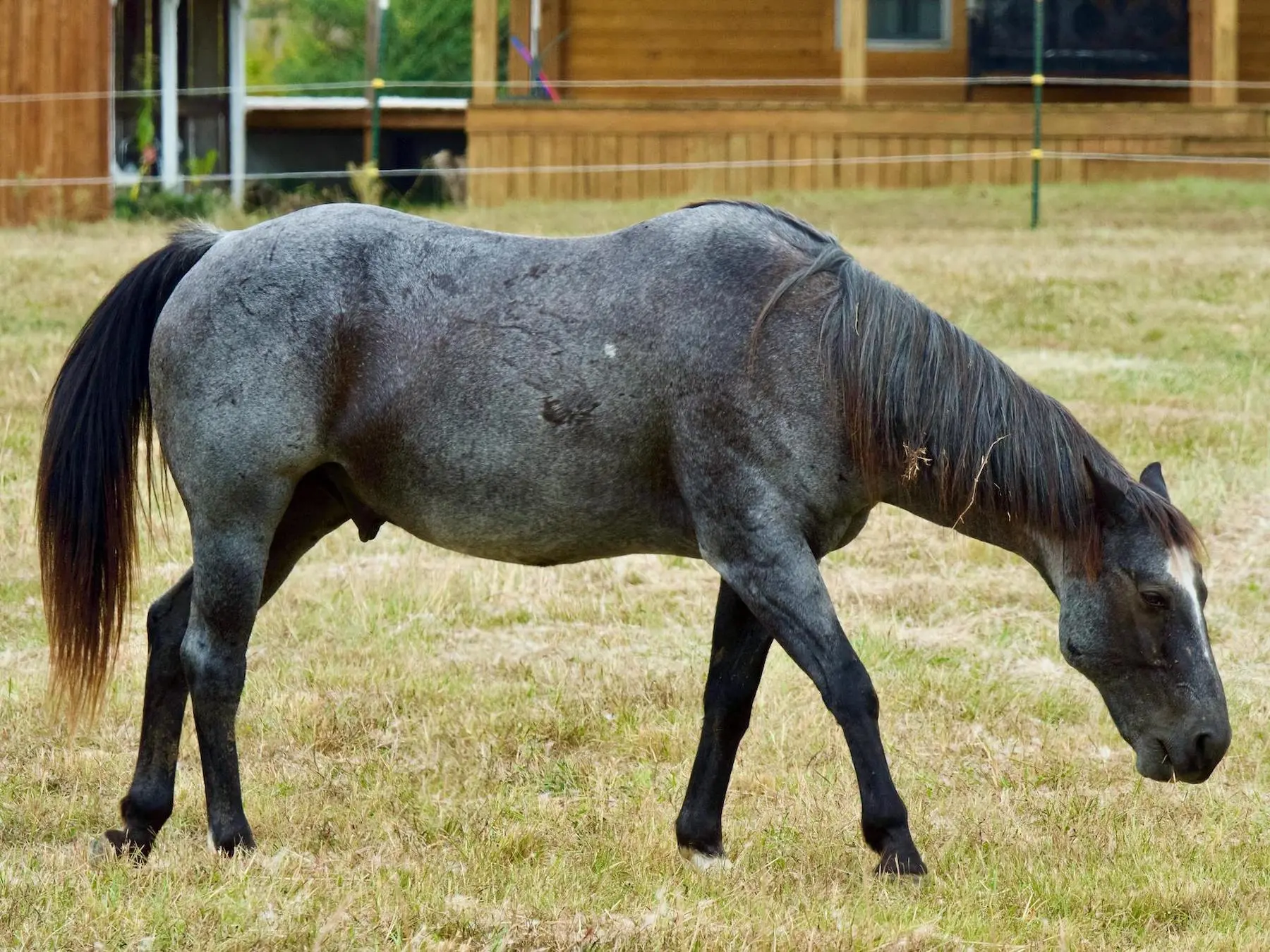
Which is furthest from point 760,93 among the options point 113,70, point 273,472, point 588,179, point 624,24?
point 273,472

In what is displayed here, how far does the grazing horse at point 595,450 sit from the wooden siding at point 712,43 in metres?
17.5

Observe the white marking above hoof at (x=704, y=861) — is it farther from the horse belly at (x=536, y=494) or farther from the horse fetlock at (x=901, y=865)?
the horse belly at (x=536, y=494)

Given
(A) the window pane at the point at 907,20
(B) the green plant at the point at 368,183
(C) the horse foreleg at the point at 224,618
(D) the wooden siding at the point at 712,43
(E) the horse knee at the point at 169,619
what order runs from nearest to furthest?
(C) the horse foreleg at the point at 224,618 → (E) the horse knee at the point at 169,619 → (B) the green plant at the point at 368,183 → (A) the window pane at the point at 907,20 → (D) the wooden siding at the point at 712,43

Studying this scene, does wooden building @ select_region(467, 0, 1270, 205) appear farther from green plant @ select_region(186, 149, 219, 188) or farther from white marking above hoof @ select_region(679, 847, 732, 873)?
white marking above hoof @ select_region(679, 847, 732, 873)

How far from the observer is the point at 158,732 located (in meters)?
4.45

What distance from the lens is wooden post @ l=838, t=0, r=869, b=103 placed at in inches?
719

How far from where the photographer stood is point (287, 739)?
210 inches

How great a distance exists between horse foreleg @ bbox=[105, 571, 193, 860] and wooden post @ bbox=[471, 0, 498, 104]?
1471 centimetres

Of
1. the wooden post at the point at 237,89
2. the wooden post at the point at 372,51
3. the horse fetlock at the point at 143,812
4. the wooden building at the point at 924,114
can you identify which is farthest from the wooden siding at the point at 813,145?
the horse fetlock at the point at 143,812

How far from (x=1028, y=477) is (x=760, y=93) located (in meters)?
18.1

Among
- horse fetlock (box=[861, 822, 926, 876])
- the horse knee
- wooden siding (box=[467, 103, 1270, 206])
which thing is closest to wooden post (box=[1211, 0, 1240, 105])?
wooden siding (box=[467, 103, 1270, 206])

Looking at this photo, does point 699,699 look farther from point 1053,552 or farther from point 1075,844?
point 1053,552

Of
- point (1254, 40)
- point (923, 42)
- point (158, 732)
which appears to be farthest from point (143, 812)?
point (1254, 40)

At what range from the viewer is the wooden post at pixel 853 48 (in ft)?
59.9
